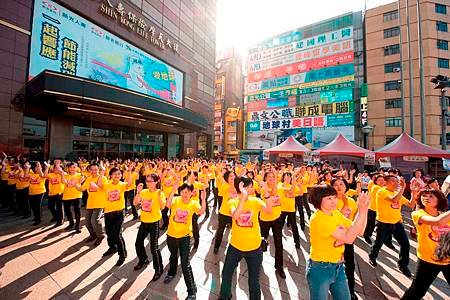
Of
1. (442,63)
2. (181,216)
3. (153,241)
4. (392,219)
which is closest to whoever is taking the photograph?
(181,216)

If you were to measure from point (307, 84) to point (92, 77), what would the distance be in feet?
85.3

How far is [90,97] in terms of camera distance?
33.8 ft

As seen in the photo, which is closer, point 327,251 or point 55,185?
point 327,251

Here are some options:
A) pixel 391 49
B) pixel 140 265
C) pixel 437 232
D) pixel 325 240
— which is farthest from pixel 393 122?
pixel 140 265

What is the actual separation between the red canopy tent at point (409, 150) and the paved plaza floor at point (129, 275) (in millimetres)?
7076

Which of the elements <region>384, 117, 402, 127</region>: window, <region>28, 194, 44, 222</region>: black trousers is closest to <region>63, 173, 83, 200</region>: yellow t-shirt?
<region>28, 194, 44, 222</region>: black trousers

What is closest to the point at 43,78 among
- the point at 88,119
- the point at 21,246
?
the point at 88,119

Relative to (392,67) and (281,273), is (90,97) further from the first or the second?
(392,67)

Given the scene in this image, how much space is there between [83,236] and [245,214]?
507cm

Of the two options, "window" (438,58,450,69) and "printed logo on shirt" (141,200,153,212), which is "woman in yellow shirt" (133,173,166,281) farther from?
"window" (438,58,450,69)

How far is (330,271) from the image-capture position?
2264mm

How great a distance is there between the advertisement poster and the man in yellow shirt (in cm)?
1700

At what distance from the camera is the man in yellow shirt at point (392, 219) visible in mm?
4176

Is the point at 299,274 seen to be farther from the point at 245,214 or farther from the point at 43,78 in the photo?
the point at 43,78
